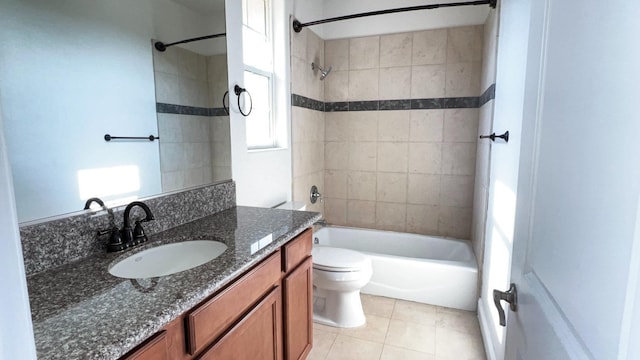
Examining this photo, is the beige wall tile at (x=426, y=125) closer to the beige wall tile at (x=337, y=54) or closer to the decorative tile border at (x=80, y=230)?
the beige wall tile at (x=337, y=54)

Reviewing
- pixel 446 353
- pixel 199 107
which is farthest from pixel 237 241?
pixel 446 353

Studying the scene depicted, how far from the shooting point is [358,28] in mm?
3242

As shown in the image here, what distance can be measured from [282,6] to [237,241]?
1.99 meters

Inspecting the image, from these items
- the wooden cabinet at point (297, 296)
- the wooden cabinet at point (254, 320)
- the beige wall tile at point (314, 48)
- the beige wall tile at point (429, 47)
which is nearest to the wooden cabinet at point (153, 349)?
the wooden cabinet at point (254, 320)

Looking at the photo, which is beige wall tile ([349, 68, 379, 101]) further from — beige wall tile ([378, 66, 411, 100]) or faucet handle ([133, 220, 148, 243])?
faucet handle ([133, 220, 148, 243])

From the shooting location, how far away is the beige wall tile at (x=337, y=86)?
3.37 metres

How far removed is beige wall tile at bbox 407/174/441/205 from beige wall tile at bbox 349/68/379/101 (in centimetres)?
89

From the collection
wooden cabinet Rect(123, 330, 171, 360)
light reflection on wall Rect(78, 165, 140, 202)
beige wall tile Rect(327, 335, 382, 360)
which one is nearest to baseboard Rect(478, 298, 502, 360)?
beige wall tile Rect(327, 335, 382, 360)

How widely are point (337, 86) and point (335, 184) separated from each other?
1008mm

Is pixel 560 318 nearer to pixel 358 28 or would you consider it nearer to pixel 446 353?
pixel 446 353

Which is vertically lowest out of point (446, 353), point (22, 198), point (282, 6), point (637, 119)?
point (446, 353)

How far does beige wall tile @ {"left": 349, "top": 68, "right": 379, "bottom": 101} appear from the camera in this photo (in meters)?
3.27

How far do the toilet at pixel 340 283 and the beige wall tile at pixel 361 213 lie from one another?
1.06 m

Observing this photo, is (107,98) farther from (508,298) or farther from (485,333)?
(485,333)
